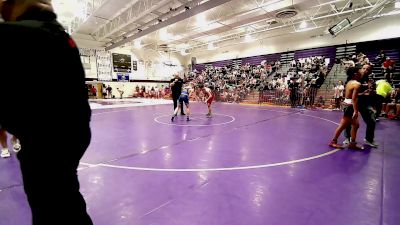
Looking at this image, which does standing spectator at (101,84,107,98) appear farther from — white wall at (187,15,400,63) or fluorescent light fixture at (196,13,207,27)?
fluorescent light fixture at (196,13,207,27)

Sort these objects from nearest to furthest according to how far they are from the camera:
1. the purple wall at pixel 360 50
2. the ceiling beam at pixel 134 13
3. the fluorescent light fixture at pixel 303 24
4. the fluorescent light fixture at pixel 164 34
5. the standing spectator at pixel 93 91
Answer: the ceiling beam at pixel 134 13, the purple wall at pixel 360 50, the fluorescent light fixture at pixel 303 24, the fluorescent light fixture at pixel 164 34, the standing spectator at pixel 93 91

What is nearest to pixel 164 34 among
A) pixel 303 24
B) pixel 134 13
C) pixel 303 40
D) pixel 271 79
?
pixel 134 13

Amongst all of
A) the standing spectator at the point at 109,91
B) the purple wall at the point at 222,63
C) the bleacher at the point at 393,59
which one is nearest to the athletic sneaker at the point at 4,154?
the bleacher at the point at 393,59

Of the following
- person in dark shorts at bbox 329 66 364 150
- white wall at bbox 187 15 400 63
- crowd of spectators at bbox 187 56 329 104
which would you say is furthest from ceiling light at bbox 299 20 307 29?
person in dark shorts at bbox 329 66 364 150

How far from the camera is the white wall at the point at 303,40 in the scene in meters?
14.2

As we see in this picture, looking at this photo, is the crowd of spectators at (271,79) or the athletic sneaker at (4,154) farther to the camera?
the crowd of spectators at (271,79)

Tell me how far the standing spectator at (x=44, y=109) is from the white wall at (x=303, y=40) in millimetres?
18883

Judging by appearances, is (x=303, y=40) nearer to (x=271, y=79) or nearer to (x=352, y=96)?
(x=271, y=79)

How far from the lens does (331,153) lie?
434cm

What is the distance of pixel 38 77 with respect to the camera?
954mm

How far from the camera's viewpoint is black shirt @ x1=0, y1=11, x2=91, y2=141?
906 mm

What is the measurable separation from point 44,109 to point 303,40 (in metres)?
20.6

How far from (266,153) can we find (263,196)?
1767mm

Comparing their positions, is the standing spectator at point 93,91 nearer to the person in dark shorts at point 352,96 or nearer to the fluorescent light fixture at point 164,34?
the fluorescent light fixture at point 164,34
